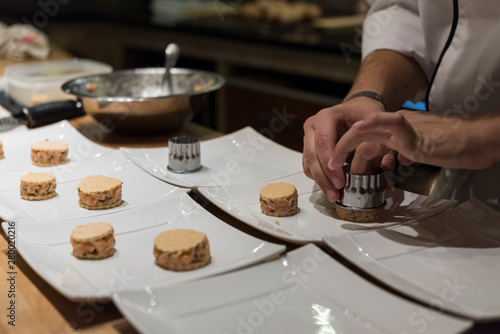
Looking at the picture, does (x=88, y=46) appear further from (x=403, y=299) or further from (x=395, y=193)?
(x=403, y=299)

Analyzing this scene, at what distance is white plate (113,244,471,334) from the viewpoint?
85cm

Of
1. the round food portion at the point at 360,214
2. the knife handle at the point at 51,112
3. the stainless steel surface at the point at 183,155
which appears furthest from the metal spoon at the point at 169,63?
the round food portion at the point at 360,214

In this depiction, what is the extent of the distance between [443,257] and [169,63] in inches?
49.4

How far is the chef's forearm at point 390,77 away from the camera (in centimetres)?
158

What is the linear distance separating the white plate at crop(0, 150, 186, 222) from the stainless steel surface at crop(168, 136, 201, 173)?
93 mm

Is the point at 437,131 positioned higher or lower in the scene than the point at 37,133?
higher

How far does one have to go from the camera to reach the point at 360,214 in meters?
1.24

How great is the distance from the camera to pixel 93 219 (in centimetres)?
121

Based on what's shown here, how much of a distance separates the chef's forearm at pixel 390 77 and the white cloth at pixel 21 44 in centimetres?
205

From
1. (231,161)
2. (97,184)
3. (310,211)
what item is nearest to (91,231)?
(97,184)

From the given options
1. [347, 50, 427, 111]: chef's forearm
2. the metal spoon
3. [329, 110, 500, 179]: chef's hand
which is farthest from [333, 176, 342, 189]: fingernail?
the metal spoon

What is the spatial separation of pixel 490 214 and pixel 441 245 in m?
0.16

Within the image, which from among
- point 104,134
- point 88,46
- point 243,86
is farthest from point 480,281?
point 88,46

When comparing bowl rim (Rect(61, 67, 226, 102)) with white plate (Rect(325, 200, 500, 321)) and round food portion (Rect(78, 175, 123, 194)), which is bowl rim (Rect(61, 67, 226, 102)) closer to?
round food portion (Rect(78, 175, 123, 194))
